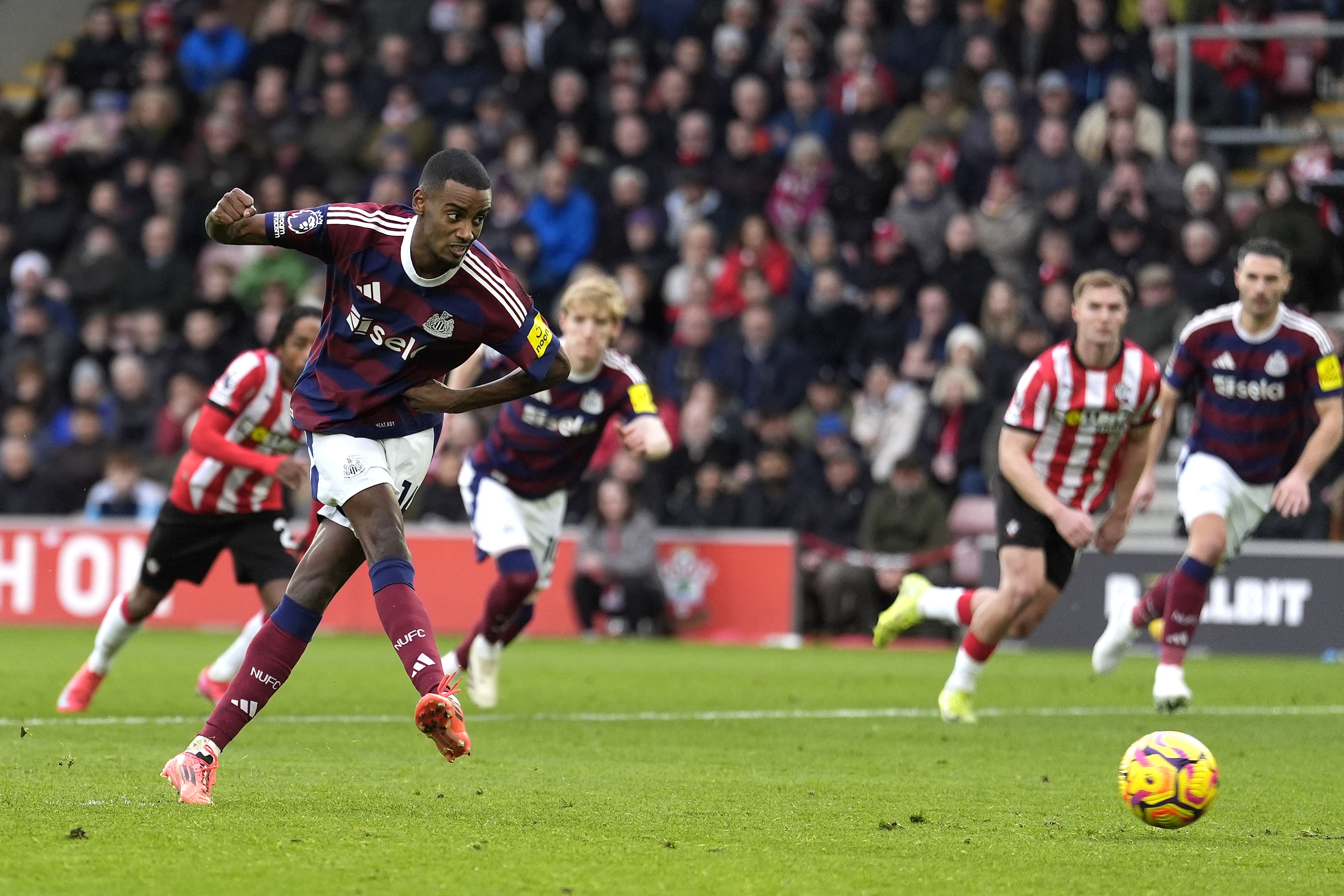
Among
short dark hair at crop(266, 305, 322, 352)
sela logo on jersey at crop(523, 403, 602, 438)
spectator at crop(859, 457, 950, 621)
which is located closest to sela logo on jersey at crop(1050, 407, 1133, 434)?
sela logo on jersey at crop(523, 403, 602, 438)

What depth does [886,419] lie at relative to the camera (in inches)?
680

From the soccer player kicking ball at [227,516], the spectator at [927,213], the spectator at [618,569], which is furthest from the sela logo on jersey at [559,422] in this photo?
the spectator at [927,213]

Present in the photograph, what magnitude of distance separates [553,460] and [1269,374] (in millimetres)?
3748

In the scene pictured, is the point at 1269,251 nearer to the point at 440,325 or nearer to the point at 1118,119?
the point at 440,325

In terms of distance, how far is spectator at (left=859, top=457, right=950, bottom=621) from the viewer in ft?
53.4

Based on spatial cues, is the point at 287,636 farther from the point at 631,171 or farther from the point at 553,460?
the point at 631,171

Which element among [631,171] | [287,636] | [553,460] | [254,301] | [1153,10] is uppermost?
[1153,10]

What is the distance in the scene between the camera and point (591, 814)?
611cm

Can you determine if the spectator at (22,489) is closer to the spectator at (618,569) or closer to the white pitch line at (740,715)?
the spectator at (618,569)

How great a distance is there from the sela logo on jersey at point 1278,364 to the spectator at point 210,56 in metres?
15.1

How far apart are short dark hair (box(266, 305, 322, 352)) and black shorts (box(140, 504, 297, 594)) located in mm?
941

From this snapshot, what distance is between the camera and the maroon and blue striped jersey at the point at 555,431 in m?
10.3

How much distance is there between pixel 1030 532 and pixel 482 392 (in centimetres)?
391

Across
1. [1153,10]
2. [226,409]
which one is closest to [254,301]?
[1153,10]
